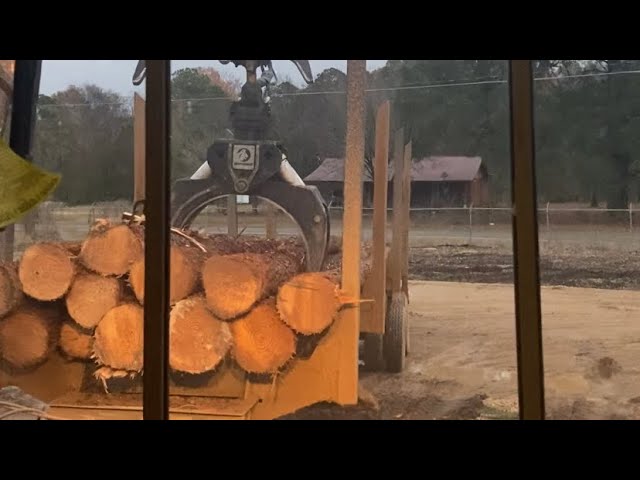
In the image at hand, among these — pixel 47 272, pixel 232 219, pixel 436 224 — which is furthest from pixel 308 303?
pixel 47 272

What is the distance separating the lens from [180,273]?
196 cm

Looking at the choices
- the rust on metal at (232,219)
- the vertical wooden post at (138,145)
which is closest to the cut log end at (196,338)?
the rust on metal at (232,219)

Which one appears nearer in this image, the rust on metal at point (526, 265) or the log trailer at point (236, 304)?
the rust on metal at point (526, 265)

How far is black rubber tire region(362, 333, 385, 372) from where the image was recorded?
6.46ft

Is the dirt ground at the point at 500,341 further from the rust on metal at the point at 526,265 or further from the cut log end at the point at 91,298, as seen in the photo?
the cut log end at the point at 91,298

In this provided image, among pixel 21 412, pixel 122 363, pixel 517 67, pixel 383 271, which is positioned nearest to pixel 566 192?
pixel 517 67

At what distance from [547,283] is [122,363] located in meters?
1.31

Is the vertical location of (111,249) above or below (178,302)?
above

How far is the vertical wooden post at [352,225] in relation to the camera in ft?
6.42

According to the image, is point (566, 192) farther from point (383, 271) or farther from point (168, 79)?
point (168, 79)

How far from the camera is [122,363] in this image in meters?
1.97

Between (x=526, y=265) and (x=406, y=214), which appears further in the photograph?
(x=406, y=214)

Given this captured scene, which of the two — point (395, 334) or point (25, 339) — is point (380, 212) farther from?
point (25, 339)

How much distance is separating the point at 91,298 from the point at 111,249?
6.6 inches
